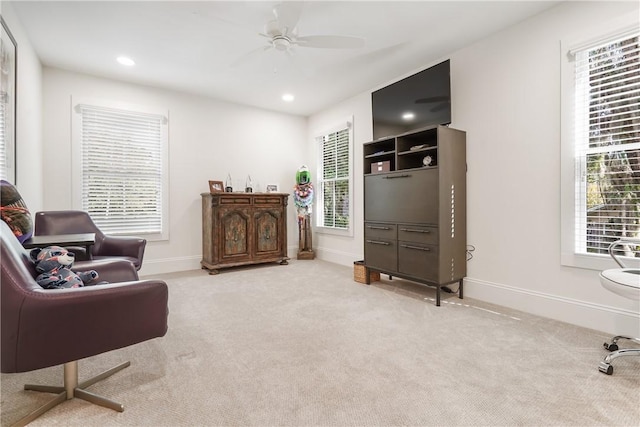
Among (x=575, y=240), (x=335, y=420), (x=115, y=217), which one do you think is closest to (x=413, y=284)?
(x=575, y=240)

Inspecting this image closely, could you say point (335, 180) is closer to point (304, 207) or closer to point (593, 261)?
point (304, 207)

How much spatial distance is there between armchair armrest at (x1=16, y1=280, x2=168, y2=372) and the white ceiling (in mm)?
2442

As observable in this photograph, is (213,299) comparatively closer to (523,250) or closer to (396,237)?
(396,237)

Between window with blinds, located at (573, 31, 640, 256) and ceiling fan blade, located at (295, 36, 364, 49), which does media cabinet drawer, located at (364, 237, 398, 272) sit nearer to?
window with blinds, located at (573, 31, 640, 256)

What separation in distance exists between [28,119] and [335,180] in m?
3.97

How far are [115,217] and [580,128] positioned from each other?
532 cm

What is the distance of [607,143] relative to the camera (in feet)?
7.89

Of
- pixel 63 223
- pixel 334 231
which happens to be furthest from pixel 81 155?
pixel 334 231

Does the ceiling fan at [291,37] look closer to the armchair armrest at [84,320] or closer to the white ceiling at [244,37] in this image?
the white ceiling at [244,37]

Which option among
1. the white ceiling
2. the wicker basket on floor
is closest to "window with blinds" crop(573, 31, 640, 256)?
the white ceiling

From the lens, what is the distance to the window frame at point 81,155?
3.95 meters

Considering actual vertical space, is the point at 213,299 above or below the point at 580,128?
below

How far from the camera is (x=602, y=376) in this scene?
177 cm

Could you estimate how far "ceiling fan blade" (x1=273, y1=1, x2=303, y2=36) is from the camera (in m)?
2.24
